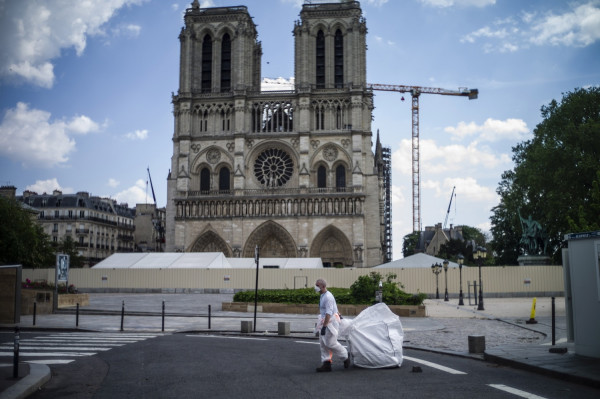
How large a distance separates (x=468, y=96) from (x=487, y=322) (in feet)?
246

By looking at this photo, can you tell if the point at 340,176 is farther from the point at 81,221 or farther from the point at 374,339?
the point at 374,339

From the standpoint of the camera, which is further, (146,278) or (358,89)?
(358,89)

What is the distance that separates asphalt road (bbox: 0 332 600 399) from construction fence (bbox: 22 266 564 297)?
23.6 m

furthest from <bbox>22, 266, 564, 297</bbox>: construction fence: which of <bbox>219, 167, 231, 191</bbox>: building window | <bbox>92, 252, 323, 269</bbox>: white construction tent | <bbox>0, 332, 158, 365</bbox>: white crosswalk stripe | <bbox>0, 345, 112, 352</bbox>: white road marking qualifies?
<bbox>0, 345, 112, 352</bbox>: white road marking

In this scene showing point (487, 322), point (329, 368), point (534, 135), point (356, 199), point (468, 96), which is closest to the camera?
point (329, 368)

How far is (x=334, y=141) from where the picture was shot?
55406 millimetres

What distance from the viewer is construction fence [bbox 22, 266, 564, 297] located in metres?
33.8

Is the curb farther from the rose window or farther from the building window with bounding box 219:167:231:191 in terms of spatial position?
the building window with bounding box 219:167:231:191

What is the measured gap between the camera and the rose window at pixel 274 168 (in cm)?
5645

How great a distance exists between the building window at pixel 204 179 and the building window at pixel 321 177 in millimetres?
10889

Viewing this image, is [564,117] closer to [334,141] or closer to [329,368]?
[334,141]

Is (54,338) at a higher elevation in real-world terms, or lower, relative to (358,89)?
lower

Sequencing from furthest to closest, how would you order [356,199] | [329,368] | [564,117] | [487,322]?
[356,199] → [564,117] → [487,322] → [329,368]

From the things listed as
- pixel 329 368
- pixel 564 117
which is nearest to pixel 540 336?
pixel 329 368
